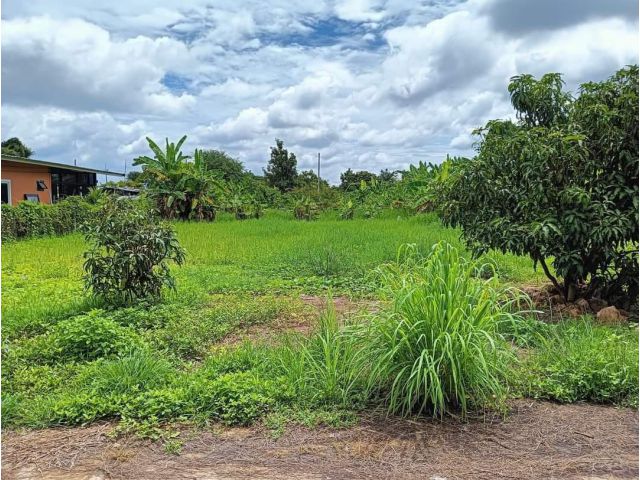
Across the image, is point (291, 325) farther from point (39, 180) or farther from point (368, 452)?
point (39, 180)

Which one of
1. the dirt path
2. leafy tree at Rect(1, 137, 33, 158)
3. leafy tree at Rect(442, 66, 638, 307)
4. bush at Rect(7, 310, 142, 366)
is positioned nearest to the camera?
the dirt path

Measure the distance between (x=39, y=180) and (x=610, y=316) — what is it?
60.0ft

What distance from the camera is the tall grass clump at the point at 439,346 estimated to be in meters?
2.84

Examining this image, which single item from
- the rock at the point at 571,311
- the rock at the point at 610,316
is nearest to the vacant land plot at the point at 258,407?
the rock at the point at 610,316

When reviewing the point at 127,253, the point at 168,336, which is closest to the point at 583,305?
the point at 168,336

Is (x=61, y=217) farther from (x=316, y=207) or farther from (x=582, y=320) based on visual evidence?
(x=582, y=320)

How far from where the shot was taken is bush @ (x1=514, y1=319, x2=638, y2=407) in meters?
3.14

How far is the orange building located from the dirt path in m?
14.9

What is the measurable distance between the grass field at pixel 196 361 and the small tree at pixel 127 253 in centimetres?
23

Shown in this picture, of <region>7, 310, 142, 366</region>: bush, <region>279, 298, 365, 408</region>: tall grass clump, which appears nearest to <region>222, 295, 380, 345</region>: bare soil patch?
<region>279, 298, 365, 408</region>: tall grass clump

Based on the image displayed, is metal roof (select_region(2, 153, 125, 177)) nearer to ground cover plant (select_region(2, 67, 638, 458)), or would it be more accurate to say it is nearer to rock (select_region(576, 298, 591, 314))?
ground cover plant (select_region(2, 67, 638, 458))

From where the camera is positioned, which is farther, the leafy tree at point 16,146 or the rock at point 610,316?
the leafy tree at point 16,146

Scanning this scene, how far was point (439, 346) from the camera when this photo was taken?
2877mm

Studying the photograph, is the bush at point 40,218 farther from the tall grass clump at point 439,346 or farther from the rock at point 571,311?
the tall grass clump at point 439,346
